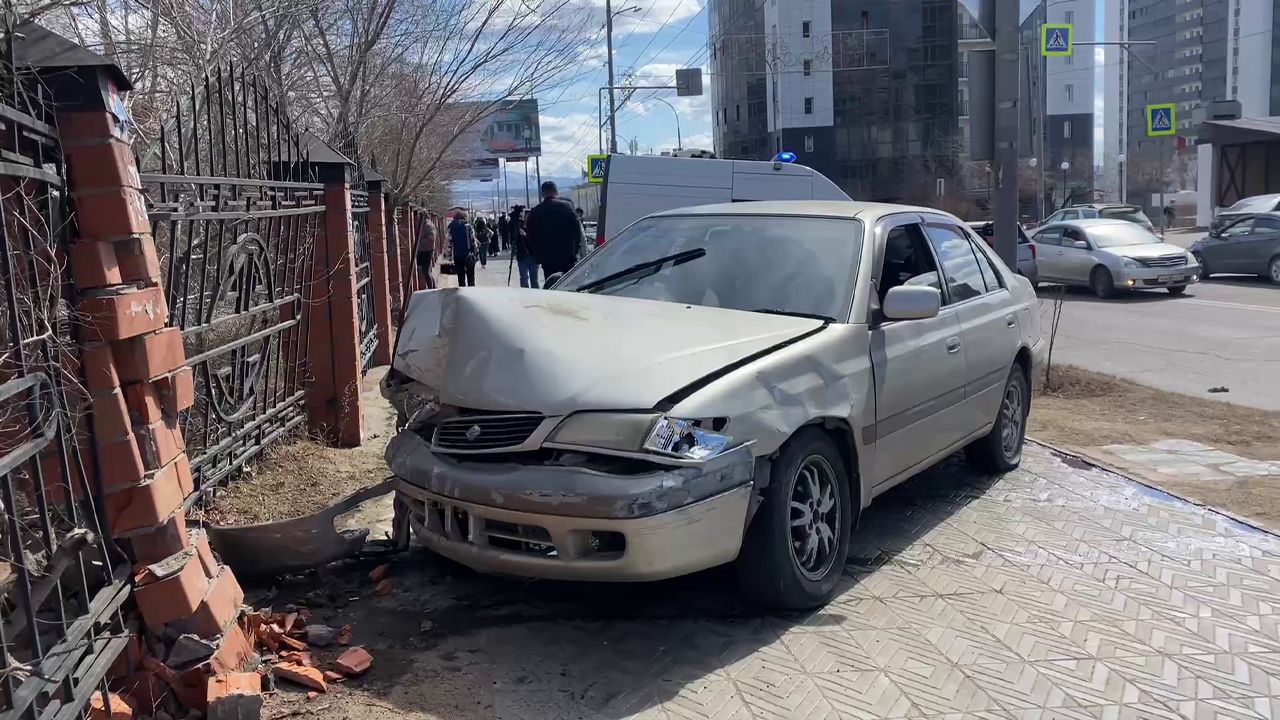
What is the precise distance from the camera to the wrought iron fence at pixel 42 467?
2680 millimetres

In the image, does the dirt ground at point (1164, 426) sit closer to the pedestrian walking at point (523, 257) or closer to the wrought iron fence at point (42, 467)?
the wrought iron fence at point (42, 467)

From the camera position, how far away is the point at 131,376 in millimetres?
3293

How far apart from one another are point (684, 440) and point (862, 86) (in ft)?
229

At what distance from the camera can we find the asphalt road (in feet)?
33.4

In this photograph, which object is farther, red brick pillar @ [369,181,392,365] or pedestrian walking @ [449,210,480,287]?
pedestrian walking @ [449,210,480,287]

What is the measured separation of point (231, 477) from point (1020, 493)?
4.46 metres

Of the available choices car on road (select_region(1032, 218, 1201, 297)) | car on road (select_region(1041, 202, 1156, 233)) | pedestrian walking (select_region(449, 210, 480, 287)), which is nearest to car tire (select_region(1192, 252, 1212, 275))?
car on road (select_region(1032, 218, 1201, 297))

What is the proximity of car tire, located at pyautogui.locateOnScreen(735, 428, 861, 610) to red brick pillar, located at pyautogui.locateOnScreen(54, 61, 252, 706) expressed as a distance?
1909mm

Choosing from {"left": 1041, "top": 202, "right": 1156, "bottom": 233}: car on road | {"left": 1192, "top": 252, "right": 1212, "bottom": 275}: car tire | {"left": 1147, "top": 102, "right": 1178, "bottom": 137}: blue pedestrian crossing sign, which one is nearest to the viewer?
{"left": 1192, "top": 252, "right": 1212, "bottom": 275}: car tire

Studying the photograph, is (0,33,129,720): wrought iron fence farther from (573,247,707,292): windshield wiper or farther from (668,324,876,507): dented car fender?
(573,247,707,292): windshield wiper

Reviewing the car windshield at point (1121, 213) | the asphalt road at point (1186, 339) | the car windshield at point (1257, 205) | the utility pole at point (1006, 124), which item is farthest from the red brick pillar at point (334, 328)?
the car windshield at point (1121, 213)

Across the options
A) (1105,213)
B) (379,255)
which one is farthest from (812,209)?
(1105,213)

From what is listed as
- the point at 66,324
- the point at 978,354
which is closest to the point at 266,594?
the point at 66,324

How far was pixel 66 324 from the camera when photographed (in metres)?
3.10
